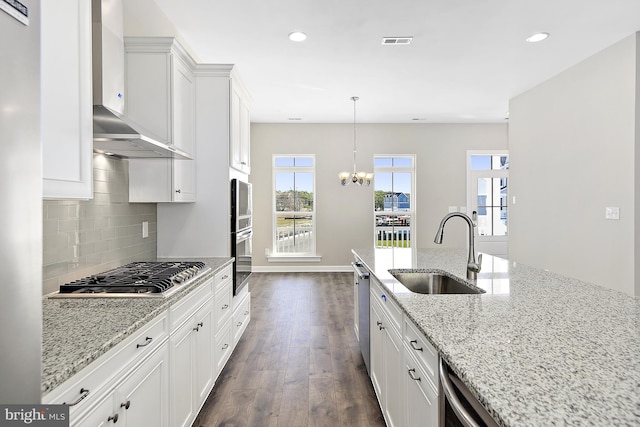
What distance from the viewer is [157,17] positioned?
2.98m

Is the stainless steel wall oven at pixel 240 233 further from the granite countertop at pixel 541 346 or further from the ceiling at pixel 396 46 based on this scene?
the granite countertop at pixel 541 346

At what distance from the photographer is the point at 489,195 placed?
7.23 m

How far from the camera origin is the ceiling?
302 centimetres

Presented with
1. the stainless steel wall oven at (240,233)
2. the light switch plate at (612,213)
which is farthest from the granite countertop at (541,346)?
the light switch plate at (612,213)

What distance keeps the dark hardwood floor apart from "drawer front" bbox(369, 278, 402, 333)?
Result: 750 mm

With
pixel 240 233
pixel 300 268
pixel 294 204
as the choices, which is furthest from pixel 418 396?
pixel 294 204

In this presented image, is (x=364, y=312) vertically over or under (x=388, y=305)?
under

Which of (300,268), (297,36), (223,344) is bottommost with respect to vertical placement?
(300,268)

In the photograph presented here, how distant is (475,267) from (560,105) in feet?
12.2

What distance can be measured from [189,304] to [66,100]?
1123 millimetres

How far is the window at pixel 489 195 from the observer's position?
7.15m

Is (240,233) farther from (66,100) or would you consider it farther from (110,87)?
(66,100)

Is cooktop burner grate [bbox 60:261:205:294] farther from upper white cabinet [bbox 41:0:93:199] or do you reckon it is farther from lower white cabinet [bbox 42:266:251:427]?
upper white cabinet [bbox 41:0:93:199]

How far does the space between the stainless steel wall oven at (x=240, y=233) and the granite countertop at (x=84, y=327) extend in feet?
3.83
